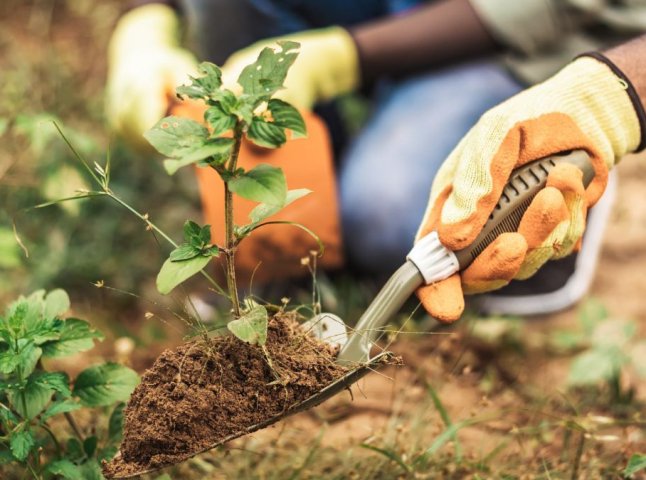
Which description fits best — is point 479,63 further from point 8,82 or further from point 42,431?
point 8,82

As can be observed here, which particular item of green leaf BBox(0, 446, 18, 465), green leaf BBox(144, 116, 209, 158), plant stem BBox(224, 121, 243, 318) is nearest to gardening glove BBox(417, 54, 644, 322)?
plant stem BBox(224, 121, 243, 318)

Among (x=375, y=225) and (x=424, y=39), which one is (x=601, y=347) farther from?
(x=424, y=39)

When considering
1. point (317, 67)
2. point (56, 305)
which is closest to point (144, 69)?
point (317, 67)

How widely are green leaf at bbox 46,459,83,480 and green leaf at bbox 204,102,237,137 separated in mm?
481

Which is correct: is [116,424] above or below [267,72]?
below

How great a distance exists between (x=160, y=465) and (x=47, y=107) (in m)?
1.55

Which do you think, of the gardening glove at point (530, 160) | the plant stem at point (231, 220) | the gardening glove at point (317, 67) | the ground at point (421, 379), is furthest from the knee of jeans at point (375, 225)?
the plant stem at point (231, 220)

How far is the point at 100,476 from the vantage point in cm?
93

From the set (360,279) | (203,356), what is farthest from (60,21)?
(203,356)

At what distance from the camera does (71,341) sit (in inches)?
38.0

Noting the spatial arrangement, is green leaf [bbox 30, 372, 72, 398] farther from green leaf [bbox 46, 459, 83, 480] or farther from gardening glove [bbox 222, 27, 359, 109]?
gardening glove [bbox 222, 27, 359, 109]

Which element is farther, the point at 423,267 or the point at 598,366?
the point at 598,366

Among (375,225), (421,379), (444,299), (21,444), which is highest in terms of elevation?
(444,299)

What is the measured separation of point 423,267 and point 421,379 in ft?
1.58
